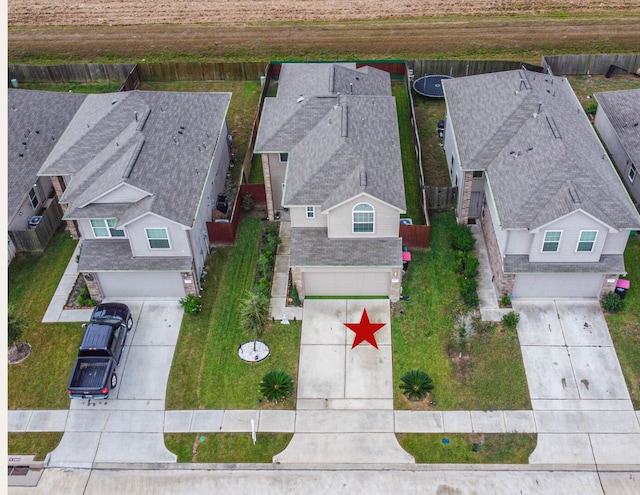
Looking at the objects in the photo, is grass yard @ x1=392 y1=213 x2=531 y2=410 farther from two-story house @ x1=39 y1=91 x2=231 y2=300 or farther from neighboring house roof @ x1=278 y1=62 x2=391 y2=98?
neighboring house roof @ x1=278 y1=62 x2=391 y2=98

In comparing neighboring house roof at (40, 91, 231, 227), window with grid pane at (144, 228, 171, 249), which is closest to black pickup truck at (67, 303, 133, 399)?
window with grid pane at (144, 228, 171, 249)

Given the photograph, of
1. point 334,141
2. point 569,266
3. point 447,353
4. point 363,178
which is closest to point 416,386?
point 447,353

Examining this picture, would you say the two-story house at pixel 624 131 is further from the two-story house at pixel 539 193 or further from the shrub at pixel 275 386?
the shrub at pixel 275 386

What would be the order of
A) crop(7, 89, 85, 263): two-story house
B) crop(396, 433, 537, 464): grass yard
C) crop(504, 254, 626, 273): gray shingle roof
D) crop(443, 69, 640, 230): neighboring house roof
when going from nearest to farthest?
1. crop(396, 433, 537, 464): grass yard
2. crop(443, 69, 640, 230): neighboring house roof
3. crop(504, 254, 626, 273): gray shingle roof
4. crop(7, 89, 85, 263): two-story house

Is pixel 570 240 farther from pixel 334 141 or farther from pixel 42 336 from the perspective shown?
pixel 42 336

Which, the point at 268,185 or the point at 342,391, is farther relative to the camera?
the point at 268,185
